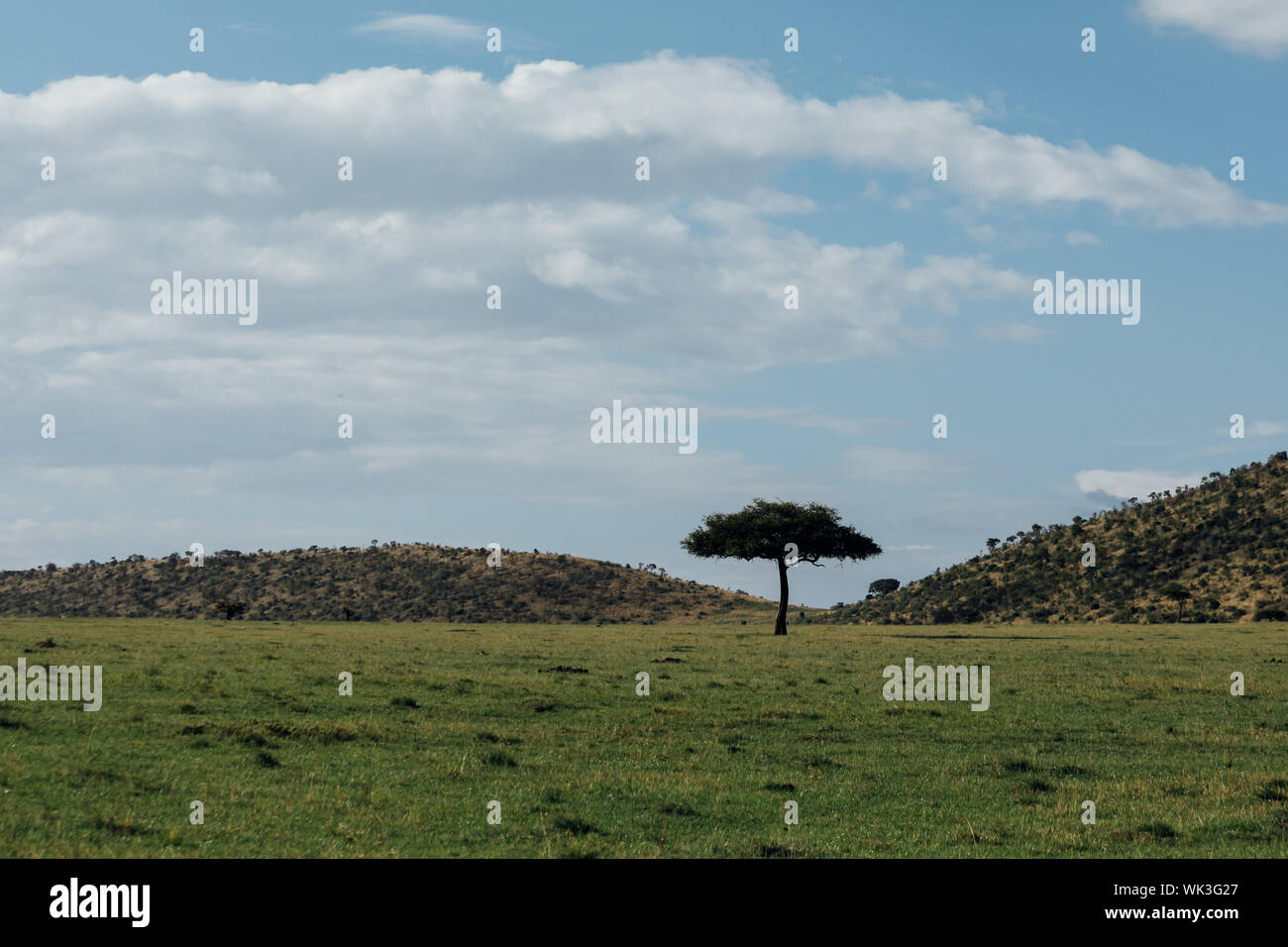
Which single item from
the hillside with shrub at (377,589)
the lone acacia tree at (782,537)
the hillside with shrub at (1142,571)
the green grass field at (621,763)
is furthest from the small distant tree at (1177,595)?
the green grass field at (621,763)

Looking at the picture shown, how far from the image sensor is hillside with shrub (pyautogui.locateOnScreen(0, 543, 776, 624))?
139625 mm

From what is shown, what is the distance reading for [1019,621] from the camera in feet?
372

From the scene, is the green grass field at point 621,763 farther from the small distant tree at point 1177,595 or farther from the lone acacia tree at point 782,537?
the small distant tree at point 1177,595

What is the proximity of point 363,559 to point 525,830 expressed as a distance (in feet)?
497

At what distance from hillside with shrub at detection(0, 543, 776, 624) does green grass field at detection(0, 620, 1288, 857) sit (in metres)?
95.9

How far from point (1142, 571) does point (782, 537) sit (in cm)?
5081

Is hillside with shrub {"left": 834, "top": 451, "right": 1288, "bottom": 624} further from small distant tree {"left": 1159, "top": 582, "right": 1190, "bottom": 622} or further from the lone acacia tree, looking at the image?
the lone acacia tree

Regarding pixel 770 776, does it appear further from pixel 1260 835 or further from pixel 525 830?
pixel 1260 835

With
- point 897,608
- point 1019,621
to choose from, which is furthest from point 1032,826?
point 897,608

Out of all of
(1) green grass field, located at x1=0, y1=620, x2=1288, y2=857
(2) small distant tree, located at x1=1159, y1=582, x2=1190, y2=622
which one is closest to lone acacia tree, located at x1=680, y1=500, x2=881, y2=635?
(2) small distant tree, located at x1=1159, y1=582, x2=1190, y2=622

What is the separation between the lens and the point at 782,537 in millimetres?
92500

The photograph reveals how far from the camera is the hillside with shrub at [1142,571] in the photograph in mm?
106875

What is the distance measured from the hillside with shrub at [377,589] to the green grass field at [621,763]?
315 feet
